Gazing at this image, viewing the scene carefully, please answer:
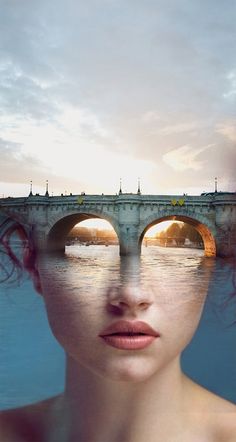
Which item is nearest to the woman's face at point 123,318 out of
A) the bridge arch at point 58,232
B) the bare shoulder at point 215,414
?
the bare shoulder at point 215,414

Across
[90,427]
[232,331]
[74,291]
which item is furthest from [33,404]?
[232,331]

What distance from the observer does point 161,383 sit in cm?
80

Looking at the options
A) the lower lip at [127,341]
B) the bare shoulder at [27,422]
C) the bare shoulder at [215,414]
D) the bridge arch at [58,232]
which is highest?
the bridge arch at [58,232]

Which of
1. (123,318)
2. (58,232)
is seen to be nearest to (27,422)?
(123,318)

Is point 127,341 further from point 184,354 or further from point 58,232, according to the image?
point 58,232

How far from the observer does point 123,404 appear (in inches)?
31.6

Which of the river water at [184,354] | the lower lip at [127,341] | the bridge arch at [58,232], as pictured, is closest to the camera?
the lower lip at [127,341]

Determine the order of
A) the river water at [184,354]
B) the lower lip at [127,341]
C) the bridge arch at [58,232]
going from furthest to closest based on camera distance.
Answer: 1. the bridge arch at [58,232]
2. the river water at [184,354]
3. the lower lip at [127,341]

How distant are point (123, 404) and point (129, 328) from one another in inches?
6.2

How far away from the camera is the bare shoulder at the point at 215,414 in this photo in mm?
816

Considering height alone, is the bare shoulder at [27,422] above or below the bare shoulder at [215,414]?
below

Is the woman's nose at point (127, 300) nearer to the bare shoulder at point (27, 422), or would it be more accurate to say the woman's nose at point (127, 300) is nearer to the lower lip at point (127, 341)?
the lower lip at point (127, 341)

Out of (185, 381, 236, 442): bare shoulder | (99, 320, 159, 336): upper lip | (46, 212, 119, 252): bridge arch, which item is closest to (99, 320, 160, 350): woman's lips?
(99, 320, 159, 336): upper lip

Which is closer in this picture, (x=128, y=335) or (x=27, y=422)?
(x=128, y=335)
